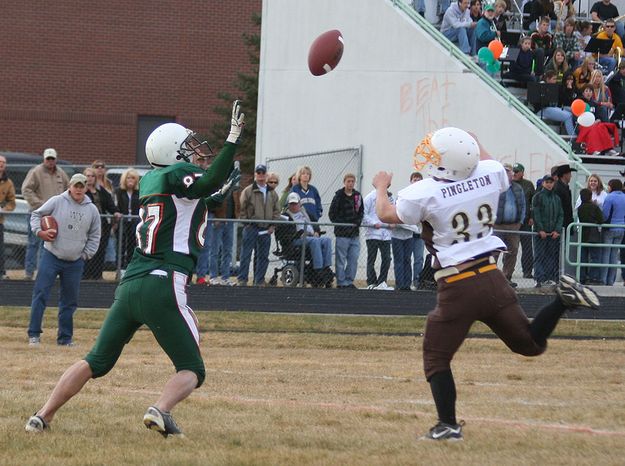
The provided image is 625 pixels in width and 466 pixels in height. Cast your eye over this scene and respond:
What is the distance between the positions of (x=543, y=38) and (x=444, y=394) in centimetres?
1706

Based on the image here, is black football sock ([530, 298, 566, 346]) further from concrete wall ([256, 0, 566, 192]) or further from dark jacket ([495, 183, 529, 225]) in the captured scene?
concrete wall ([256, 0, 566, 192])

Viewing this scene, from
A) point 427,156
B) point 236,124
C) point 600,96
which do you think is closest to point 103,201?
point 600,96

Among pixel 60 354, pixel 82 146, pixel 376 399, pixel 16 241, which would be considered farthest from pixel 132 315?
pixel 82 146

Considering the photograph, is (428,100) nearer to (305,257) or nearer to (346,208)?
(346,208)

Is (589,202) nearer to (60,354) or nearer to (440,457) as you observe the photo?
(60,354)

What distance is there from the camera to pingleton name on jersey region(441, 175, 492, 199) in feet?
24.0

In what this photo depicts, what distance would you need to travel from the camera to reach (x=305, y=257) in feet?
61.0

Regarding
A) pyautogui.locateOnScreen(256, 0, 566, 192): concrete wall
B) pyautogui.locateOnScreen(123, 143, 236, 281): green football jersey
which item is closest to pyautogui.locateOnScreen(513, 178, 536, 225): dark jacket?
pyautogui.locateOnScreen(256, 0, 566, 192): concrete wall

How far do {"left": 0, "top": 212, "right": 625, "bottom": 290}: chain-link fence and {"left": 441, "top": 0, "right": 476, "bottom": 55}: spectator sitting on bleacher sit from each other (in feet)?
21.1

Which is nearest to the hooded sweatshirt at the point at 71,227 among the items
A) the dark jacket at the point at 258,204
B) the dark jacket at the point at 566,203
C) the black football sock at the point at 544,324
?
the dark jacket at the point at 258,204

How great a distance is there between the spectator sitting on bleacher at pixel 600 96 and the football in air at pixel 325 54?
9.50m

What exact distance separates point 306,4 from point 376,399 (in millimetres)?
16702

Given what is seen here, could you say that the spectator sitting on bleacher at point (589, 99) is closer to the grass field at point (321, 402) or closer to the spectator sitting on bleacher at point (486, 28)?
the spectator sitting on bleacher at point (486, 28)

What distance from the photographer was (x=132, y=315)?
24.1 ft
